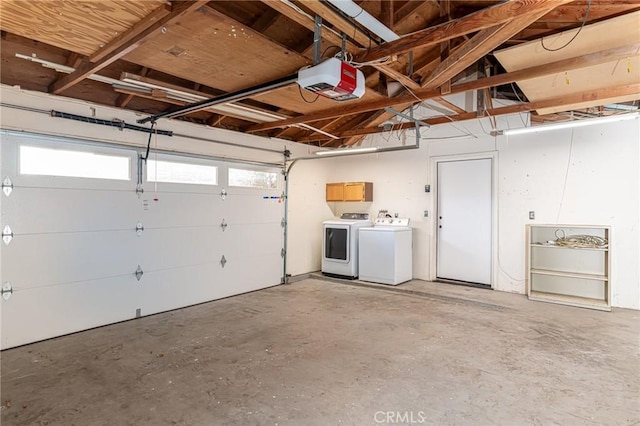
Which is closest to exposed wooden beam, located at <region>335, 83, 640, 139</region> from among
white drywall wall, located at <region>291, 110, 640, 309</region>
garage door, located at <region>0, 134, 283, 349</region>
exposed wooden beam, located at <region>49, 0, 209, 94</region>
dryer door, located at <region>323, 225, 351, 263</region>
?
white drywall wall, located at <region>291, 110, 640, 309</region>

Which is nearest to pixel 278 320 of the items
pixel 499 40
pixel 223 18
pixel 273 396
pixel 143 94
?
pixel 273 396

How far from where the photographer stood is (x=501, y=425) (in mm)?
2172

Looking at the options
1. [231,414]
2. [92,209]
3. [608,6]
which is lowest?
[231,414]

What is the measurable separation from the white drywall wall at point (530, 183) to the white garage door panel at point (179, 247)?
1.77 meters

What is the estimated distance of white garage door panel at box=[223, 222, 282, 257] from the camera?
5.30 meters

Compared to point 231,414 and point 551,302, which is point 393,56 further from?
point 551,302

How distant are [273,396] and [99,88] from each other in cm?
370

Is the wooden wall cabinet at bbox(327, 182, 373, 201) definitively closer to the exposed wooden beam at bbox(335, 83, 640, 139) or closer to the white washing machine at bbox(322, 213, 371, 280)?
the white washing machine at bbox(322, 213, 371, 280)

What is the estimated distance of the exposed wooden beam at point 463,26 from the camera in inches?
84.5

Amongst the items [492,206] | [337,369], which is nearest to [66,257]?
[337,369]

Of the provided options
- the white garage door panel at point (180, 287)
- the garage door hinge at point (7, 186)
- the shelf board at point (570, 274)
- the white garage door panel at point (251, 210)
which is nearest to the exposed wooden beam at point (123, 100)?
the garage door hinge at point (7, 186)

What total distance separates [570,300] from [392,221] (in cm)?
280

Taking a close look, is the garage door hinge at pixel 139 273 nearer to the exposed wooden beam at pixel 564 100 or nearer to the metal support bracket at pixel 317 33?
the metal support bracket at pixel 317 33

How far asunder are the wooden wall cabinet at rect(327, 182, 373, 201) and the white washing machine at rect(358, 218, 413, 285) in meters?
0.71
